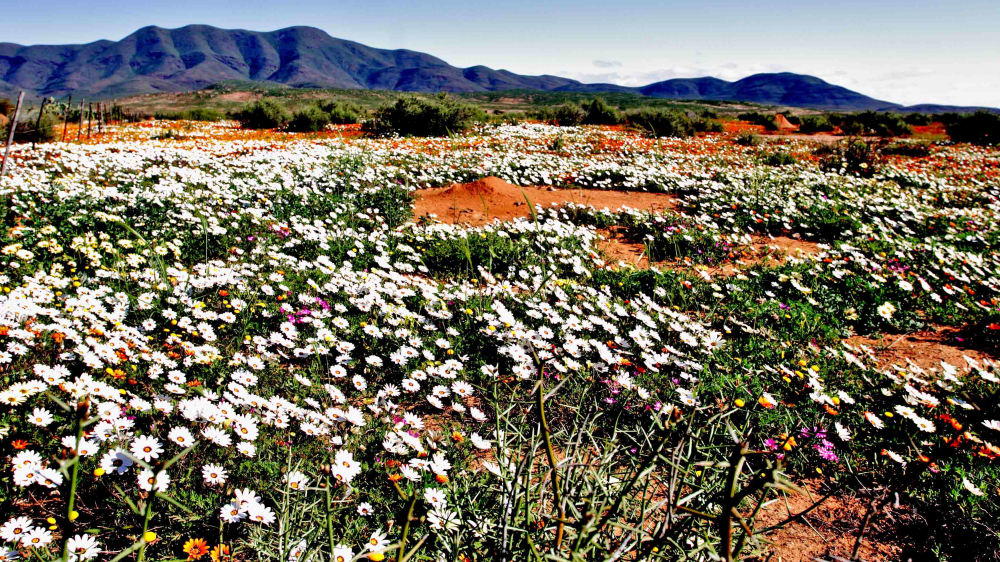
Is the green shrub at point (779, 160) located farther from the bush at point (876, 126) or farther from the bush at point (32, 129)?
the bush at point (32, 129)

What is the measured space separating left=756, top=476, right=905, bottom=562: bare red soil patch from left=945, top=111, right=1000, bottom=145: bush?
1374 inches

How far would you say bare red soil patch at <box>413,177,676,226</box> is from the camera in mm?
8445

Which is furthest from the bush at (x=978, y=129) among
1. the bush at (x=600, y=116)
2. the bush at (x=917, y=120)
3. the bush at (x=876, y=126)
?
the bush at (x=600, y=116)

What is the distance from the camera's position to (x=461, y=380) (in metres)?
3.48

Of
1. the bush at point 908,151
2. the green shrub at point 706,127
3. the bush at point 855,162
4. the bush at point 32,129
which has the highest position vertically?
the green shrub at point 706,127

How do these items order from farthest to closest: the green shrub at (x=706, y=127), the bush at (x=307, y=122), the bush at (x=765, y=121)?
the bush at (x=765, y=121) → the green shrub at (x=706, y=127) → the bush at (x=307, y=122)

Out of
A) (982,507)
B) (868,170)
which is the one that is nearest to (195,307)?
(982,507)

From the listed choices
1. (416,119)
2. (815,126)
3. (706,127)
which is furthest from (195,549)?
(815,126)

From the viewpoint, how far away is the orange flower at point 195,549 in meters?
1.83

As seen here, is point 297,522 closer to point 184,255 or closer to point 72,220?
point 184,255

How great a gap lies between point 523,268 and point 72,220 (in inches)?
188

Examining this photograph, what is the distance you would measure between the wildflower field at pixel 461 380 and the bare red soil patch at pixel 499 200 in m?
0.20

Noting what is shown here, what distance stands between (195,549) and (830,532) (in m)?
3.00

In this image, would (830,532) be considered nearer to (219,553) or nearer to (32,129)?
(219,553)
